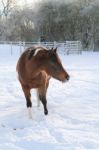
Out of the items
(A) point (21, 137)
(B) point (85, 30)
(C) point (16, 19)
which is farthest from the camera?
(C) point (16, 19)

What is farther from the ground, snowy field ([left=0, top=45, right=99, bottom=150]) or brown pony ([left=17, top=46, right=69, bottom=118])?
brown pony ([left=17, top=46, right=69, bottom=118])

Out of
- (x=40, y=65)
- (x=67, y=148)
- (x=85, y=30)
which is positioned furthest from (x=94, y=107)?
(x=85, y=30)

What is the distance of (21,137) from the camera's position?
4805 millimetres

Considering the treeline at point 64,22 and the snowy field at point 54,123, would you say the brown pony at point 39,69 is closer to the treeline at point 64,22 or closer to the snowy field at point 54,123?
the snowy field at point 54,123

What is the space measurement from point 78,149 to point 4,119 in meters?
1.93

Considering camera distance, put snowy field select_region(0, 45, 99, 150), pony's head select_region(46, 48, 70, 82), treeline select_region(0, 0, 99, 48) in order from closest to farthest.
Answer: snowy field select_region(0, 45, 99, 150) < pony's head select_region(46, 48, 70, 82) < treeline select_region(0, 0, 99, 48)

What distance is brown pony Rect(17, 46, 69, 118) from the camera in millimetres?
5672

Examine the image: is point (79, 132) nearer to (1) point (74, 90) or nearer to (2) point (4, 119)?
(2) point (4, 119)

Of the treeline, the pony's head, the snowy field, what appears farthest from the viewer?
the treeline

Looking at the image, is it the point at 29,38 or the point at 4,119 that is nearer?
the point at 4,119

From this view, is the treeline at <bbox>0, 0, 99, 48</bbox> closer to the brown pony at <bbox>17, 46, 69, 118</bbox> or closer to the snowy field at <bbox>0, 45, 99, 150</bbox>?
the snowy field at <bbox>0, 45, 99, 150</bbox>

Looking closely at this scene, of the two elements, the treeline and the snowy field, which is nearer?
the snowy field

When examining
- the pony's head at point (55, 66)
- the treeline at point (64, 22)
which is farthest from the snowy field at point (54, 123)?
the treeline at point (64, 22)

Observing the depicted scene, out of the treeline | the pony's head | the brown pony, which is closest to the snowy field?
the brown pony
